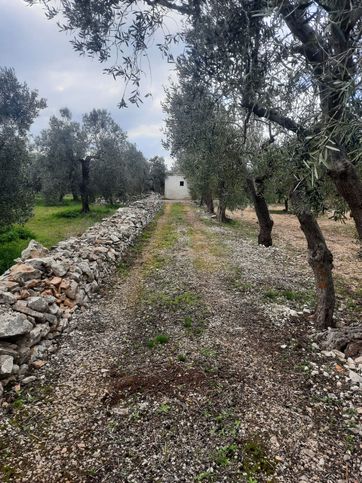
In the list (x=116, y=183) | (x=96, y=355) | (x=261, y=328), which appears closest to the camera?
(x=96, y=355)

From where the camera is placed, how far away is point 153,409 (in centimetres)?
495

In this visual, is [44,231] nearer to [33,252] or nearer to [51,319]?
[33,252]

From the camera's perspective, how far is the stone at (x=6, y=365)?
5438 mm

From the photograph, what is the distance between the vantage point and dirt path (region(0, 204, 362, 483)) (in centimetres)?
399

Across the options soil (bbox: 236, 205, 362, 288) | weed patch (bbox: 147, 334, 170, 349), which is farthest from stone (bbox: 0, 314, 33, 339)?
soil (bbox: 236, 205, 362, 288)

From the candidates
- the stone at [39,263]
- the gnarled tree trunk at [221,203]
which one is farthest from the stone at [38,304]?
the gnarled tree trunk at [221,203]

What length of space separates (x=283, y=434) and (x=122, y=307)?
5746 mm

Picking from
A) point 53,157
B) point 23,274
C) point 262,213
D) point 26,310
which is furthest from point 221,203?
point 26,310

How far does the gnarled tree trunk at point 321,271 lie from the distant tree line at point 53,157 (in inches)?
458

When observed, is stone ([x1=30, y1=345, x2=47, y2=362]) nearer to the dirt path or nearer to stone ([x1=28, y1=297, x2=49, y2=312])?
the dirt path

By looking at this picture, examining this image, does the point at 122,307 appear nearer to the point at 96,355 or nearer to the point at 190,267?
the point at 96,355

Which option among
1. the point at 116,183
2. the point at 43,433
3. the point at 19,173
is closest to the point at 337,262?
the point at 43,433

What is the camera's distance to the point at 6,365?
5.54m

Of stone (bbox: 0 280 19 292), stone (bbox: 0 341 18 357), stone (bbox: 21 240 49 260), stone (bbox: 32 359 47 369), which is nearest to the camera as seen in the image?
stone (bbox: 0 341 18 357)
